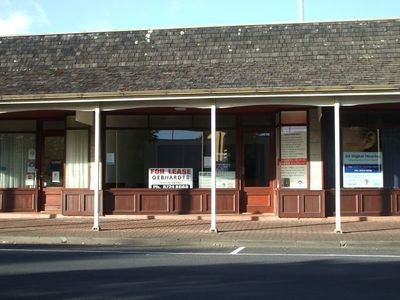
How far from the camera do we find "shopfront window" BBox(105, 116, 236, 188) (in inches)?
670

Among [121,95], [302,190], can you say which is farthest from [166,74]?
[302,190]

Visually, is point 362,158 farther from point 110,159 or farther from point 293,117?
point 110,159

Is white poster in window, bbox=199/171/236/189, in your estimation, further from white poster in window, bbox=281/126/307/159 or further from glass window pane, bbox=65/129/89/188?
glass window pane, bbox=65/129/89/188

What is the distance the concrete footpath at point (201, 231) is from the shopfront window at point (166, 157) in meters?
1.01

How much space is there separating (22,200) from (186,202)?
4.92m

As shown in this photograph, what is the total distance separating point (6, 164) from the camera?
1825 centimetres

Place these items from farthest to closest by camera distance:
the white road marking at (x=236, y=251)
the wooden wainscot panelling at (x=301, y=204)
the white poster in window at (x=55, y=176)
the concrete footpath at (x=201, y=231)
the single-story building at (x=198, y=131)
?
the white poster in window at (x=55, y=176), the wooden wainscot panelling at (x=301, y=204), the single-story building at (x=198, y=131), the concrete footpath at (x=201, y=231), the white road marking at (x=236, y=251)

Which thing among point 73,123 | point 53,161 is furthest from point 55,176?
point 73,123

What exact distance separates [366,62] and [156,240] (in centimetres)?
703

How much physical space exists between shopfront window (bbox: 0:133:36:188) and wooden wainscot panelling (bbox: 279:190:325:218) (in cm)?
741

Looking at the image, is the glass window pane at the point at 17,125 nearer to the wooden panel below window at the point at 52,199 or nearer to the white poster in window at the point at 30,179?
the white poster in window at the point at 30,179

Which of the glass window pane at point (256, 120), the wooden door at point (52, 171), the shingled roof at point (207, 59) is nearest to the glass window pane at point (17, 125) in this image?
the wooden door at point (52, 171)

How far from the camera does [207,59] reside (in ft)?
53.6

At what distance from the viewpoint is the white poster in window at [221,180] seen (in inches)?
668
